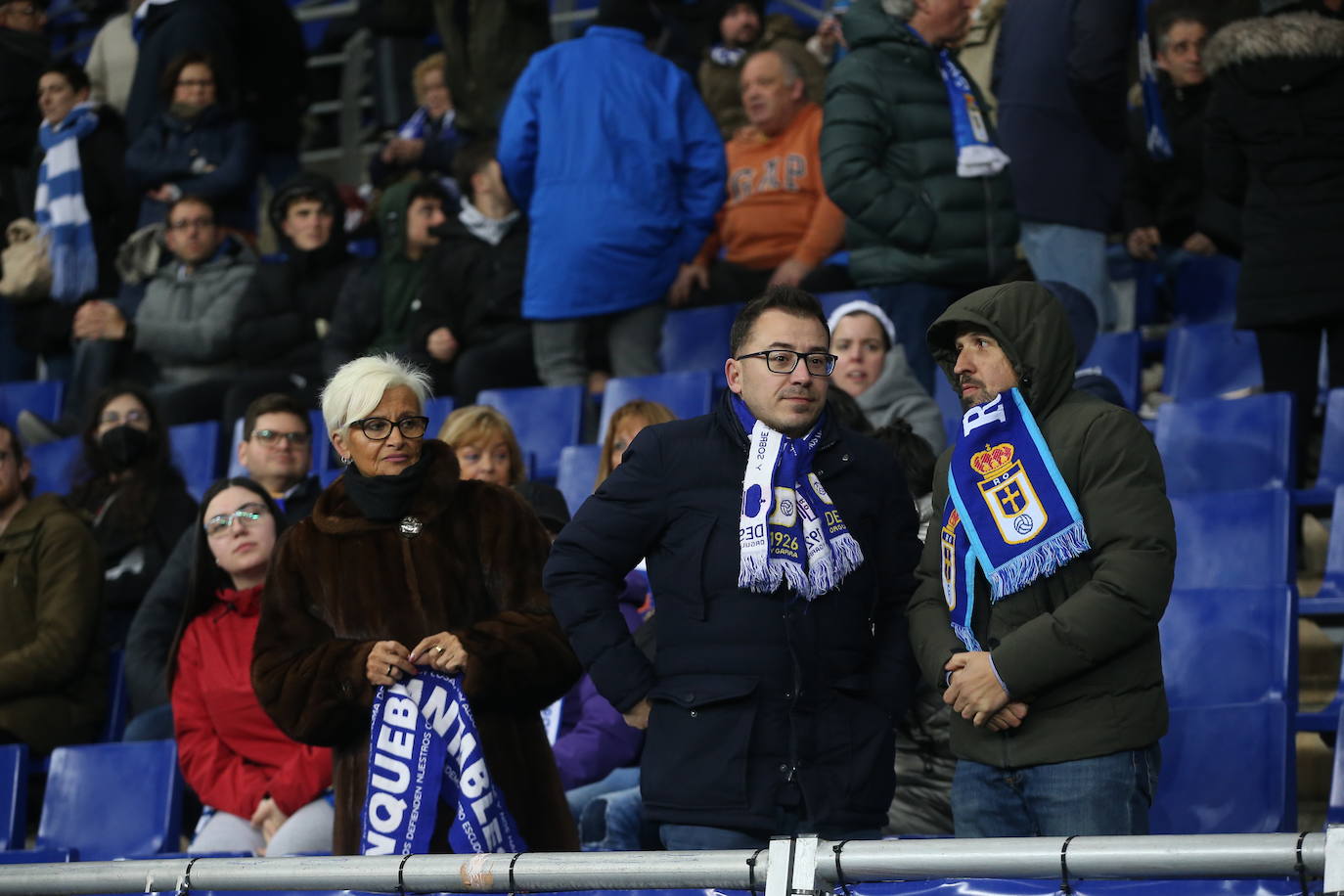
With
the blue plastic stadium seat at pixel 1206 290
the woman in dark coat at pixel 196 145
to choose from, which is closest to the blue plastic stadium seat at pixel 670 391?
the blue plastic stadium seat at pixel 1206 290

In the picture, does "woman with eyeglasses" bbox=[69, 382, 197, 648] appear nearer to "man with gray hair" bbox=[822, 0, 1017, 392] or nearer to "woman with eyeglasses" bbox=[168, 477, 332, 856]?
"woman with eyeglasses" bbox=[168, 477, 332, 856]

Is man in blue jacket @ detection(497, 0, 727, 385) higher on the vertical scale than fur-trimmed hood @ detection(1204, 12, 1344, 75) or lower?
lower

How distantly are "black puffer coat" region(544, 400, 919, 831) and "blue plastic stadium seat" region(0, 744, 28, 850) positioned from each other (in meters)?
2.47

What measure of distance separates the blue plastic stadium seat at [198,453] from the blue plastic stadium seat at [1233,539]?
3.75 m

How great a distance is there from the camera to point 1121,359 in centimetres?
627

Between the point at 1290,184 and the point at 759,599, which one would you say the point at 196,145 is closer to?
the point at 1290,184

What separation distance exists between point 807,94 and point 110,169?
320cm

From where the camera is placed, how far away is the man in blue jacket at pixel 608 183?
6.71 metres

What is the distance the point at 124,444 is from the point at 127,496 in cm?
20

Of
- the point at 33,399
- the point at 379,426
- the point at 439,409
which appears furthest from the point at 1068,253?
the point at 33,399

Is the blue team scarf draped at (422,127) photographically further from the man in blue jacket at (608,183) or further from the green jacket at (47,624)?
the green jacket at (47,624)

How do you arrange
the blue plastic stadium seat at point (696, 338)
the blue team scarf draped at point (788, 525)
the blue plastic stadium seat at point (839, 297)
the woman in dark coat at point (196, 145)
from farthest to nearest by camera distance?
the woman in dark coat at point (196, 145) < the blue plastic stadium seat at point (696, 338) < the blue plastic stadium seat at point (839, 297) < the blue team scarf draped at point (788, 525)

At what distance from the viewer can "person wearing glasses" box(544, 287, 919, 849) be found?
319 centimetres

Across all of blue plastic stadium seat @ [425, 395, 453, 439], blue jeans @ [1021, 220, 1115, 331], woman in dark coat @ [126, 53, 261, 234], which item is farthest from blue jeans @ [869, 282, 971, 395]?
woman in dark coat @ [126, 53, 261, 234]
